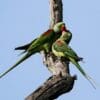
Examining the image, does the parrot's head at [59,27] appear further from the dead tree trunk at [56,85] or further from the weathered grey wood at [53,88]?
the weathered grey wood at [53,88]

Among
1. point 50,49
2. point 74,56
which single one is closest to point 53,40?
point 50,49

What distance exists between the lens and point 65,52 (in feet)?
22.0

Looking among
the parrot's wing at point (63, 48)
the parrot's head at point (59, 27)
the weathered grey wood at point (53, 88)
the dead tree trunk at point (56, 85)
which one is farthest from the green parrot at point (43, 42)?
the weathered grey wood at point (53, 88)

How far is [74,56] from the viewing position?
6516mm

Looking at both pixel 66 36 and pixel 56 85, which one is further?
pixel 66 36

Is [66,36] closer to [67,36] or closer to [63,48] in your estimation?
[67,36]

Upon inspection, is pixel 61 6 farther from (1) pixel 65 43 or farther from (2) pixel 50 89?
(2) pixel 50 89

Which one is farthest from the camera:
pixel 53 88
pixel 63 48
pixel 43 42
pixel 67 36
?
pixel 43 42

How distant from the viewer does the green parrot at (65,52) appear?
6504 millimetres

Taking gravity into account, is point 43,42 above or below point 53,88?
above

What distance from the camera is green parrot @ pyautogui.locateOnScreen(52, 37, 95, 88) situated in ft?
21.3

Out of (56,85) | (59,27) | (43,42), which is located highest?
(59,27)

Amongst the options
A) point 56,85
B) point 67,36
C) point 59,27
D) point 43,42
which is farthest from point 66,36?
point 56,85

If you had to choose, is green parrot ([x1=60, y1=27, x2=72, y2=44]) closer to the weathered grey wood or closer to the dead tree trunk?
the dead tree trunk
